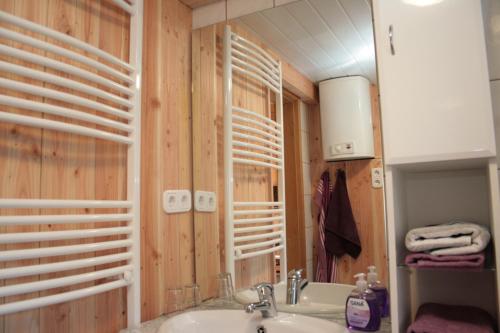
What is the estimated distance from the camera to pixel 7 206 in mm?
891

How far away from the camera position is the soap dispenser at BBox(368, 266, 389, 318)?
1.16m

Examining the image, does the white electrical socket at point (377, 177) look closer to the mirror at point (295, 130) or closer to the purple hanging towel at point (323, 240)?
the mirror at point (295, 130)

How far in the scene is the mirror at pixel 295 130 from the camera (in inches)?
50.6

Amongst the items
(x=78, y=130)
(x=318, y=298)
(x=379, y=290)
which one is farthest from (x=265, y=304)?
(x=78, y=130)

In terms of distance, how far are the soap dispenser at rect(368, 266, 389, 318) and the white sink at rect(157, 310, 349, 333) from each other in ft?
0.65

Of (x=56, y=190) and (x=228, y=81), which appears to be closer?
(x=56, y=190)

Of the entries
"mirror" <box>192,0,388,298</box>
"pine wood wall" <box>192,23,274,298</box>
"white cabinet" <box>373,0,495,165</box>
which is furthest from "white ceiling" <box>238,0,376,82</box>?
"white cabinet" <box>373,0,495,165</box>

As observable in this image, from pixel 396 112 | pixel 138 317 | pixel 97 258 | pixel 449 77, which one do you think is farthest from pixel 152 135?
pixel 449 77

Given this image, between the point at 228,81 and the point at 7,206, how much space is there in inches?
39.8

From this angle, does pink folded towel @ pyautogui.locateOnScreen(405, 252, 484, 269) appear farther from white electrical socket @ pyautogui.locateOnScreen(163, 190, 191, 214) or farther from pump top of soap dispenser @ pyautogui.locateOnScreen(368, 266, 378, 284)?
white electrical socket @ pyautogui.locateOnScreen(163, 190, 191, 214)

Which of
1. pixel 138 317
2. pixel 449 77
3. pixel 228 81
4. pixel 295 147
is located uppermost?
pixel 228 81

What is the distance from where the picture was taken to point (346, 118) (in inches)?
53.4

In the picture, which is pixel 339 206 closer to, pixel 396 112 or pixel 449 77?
pixel 396 112

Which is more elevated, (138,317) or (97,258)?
(97,258)
